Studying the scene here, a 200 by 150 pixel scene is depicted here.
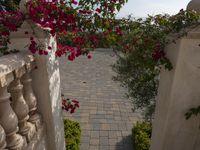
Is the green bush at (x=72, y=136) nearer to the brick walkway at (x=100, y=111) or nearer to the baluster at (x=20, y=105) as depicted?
the brick walkway at (x=100, y=111)

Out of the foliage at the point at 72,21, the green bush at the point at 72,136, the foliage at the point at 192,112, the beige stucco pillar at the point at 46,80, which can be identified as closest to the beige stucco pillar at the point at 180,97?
the foliage at the point at 192,112

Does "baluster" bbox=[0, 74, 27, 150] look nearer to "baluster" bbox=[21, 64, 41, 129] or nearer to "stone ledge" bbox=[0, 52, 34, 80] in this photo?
"stone ledge" bbox=[0, 52, 34, 80]

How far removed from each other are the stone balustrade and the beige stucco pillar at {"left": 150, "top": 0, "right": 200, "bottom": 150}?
163 centimetres

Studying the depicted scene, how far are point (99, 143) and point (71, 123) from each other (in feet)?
3.09

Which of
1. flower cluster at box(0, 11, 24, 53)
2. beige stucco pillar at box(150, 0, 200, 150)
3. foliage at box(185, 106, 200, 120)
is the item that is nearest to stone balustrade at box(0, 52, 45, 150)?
flower cluster at box(0, 11, 24, 53)

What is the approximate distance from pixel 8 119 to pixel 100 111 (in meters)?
5.43

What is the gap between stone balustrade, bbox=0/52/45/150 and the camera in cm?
151

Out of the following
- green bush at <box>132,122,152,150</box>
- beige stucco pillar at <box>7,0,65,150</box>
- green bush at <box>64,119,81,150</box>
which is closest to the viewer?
beige stucco pillar at <box>7,0,65,150</box>

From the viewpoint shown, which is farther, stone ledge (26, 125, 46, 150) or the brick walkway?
the brick walkway

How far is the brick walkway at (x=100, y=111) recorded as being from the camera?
528 centimetres

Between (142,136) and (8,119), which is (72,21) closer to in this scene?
(8,119)

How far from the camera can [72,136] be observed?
4.49m

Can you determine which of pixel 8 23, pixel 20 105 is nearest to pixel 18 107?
pixel 20 105

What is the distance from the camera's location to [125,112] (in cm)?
691
